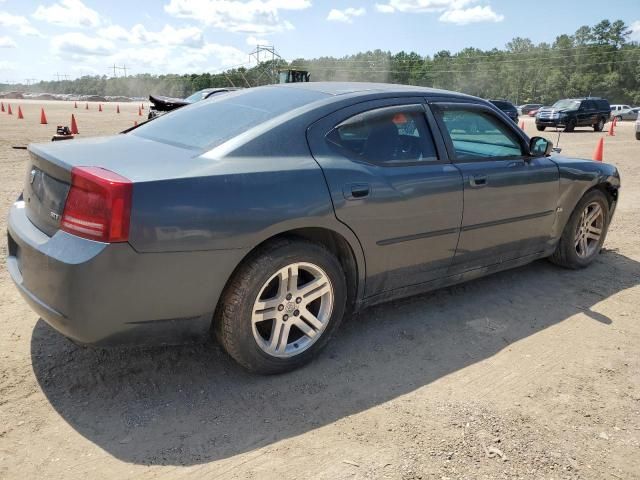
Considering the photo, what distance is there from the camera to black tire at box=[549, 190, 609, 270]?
4.78m

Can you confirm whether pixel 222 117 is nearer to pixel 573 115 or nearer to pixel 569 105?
pixel 573 115

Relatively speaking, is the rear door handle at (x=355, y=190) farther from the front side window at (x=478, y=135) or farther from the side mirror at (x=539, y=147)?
the side mirror at (x=539, y=147)

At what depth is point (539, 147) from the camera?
4285 mm

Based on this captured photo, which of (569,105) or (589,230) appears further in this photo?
(569,105)

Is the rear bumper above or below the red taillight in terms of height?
below

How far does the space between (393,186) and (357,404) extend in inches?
50.9

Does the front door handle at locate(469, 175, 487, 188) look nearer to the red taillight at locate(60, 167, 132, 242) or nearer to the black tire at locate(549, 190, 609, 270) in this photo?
the black tire at locate(549, 190, 609, 270)

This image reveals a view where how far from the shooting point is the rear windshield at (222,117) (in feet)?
10.1

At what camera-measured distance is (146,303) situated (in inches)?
99.2

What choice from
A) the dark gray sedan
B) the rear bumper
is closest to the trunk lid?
the dark gray sedan

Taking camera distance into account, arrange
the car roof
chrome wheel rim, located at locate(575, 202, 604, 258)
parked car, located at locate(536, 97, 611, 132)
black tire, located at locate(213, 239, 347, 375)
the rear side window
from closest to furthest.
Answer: black tire, located at locate(213, 239, 347, 375) < the rear side window < the car roof < chrome wheel rim, located at locate(575, 202, 604, 258) < parked car, located at locate(536, 97, 611, 132)

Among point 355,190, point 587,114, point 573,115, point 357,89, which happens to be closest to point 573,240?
point 357,89

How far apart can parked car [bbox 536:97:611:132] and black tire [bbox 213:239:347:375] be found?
26941mm

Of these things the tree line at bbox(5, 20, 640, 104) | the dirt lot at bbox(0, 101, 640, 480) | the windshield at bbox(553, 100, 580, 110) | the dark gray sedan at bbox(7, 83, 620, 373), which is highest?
the tree line at bbox(5, 20, 640, 104)
